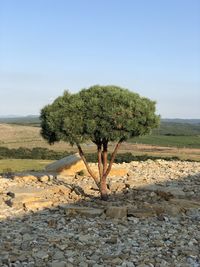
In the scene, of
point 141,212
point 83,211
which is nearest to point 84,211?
point 83,211

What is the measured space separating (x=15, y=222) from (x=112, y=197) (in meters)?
4.62

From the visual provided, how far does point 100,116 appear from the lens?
51.7ft

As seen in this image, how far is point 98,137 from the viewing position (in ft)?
53.3

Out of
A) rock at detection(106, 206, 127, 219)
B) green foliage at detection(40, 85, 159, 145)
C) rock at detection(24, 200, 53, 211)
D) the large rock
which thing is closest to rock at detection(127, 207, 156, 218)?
rock at detection(106, 206, 127, 219)

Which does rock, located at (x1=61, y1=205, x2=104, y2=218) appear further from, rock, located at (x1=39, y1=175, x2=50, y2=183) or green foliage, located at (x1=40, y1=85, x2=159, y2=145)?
rock, located at (x1=39, y1=175, x2=50, y2=183)

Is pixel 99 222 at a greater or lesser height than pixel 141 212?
lesser

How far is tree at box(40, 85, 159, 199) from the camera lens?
15.7 meters

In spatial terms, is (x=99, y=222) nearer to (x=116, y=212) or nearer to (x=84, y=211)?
(x=116, y=212)

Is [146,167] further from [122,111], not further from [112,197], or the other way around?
[122,111]

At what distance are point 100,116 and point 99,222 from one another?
3930 millimetres

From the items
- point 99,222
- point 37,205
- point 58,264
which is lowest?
point 58,264

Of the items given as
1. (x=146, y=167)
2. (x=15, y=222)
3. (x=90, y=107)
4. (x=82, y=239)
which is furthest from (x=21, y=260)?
(x=146, y=167)

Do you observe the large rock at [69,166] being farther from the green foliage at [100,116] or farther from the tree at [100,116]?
the green foliage at [100,116]

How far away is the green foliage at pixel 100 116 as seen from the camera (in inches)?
617
